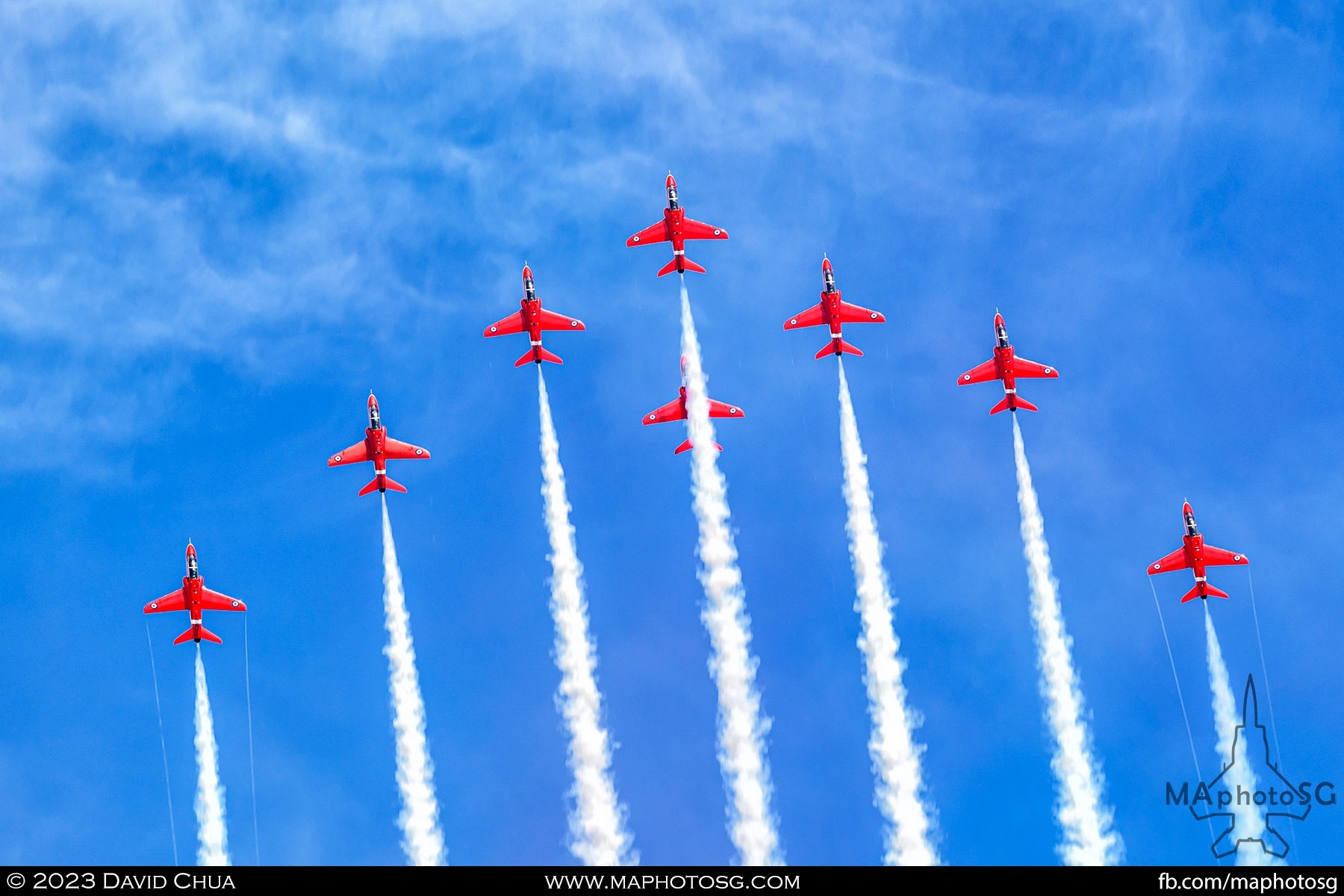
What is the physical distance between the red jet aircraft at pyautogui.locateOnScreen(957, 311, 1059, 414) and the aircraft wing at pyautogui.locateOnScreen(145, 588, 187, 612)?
48.7 metres

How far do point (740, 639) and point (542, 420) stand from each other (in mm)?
18866

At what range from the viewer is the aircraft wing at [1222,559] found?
449 ft

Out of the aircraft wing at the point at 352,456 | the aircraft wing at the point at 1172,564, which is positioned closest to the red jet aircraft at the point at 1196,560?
the aircraft wing at the point at 1172,564

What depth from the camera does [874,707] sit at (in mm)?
131500

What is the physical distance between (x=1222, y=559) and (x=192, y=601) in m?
61.6

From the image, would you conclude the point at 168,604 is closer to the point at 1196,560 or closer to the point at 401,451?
the point at 401,451

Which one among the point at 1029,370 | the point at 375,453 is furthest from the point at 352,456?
the point at 1029,370

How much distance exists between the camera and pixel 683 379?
14250cm

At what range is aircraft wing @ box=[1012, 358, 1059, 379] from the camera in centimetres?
14075

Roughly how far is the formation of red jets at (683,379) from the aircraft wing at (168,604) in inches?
1.7

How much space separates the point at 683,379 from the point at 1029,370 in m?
21.5
